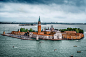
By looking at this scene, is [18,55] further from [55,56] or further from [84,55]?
[84,55]

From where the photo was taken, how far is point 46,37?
86.0 ft

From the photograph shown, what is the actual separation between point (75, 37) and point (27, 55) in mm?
14934

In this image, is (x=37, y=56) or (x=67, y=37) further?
(x=67, y=37)

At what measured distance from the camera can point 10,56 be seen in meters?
13.0

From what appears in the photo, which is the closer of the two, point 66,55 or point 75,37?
point 66,55

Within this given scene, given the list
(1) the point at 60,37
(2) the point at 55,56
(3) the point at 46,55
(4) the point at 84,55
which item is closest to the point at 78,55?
(4) the point at 84,55

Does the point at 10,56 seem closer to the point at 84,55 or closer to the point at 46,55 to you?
the point at 46,55

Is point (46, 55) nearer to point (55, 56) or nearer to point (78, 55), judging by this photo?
point (55, 56)

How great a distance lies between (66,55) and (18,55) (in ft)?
17.0

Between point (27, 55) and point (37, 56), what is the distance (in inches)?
43.8

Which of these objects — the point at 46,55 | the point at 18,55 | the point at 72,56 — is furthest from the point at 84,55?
the point at 18,55

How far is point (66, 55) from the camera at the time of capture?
13.5m

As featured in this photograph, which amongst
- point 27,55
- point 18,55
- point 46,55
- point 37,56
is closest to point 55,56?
point 46,55

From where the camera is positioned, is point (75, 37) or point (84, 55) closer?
point (84, 55)
